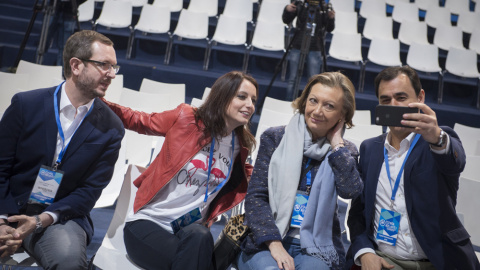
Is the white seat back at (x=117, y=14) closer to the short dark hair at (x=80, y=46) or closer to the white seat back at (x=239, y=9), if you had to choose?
the white seat back at (x=239, y=9)

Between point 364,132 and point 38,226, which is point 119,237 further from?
point 364,132

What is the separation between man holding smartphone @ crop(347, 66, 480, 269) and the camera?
194cm

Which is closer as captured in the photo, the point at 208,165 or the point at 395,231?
the point at 395,231

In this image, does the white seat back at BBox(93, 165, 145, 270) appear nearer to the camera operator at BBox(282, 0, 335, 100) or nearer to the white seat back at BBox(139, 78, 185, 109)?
the white seat back at BBox(139, 78, 185, 109)

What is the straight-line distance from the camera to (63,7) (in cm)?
556

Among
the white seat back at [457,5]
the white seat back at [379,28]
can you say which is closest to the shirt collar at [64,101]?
the white seat back at [379,28]

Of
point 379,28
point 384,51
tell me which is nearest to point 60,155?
point 384,51

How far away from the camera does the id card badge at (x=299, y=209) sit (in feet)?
6.72

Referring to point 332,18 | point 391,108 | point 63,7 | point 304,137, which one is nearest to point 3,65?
point 63,7

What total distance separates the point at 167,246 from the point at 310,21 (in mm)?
3209

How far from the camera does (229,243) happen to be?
2.06 meters

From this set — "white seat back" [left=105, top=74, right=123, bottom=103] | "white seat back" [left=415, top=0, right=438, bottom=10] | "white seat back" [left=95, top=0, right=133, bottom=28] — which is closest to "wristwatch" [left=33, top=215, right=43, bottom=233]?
"white seat back" [left=105, top=74, right=123, bottom=103]

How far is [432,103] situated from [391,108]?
497 centimetres

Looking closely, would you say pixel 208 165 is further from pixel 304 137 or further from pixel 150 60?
pixel 150 60
